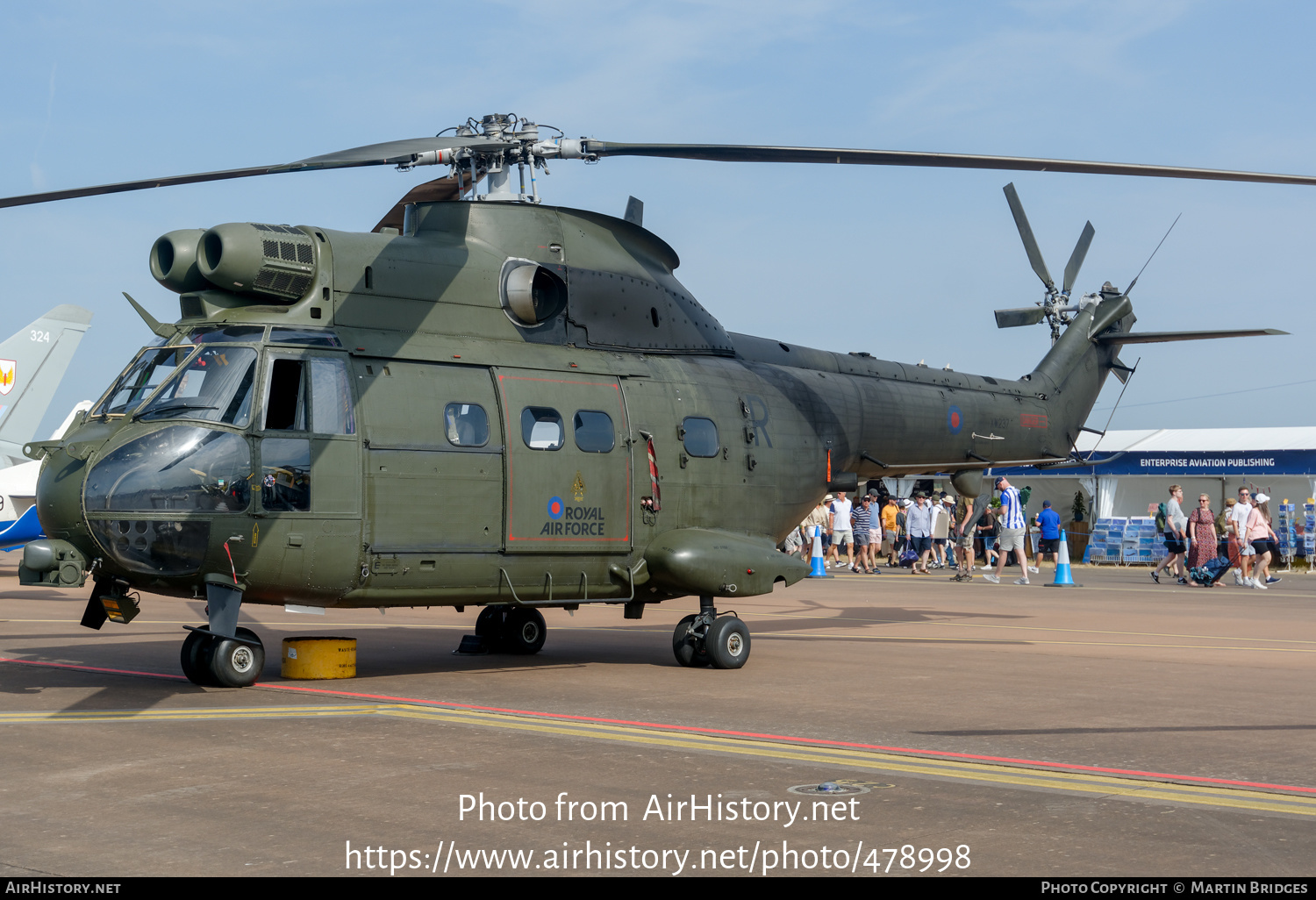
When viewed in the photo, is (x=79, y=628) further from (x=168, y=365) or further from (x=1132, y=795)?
(x=1132, y=795)

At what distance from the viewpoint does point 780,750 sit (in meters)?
8.33

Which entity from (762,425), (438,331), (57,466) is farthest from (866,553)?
(57,466)

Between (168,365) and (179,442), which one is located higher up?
(168,365)

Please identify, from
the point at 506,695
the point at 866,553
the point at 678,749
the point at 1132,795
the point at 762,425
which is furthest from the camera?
the point at 866,553

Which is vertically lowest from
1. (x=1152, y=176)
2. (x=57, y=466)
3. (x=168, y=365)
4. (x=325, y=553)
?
(x=325, y=553)

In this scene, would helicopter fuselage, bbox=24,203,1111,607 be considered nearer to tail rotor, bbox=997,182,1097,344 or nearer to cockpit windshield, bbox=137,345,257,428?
cockpit windshield, bbox=137,345,257,428

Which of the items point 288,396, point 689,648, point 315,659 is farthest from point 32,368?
point 689,648

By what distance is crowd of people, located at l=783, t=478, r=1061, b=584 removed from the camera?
27.7 meters

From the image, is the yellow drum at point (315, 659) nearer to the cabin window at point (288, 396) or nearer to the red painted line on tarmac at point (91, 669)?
the red painted line on tarmac at point (91, 669)

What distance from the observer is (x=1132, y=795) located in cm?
692

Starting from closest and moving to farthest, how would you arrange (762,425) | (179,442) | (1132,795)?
1. (1132,795)
2. (179,442)
3. (762,425)

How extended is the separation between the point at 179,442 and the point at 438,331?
2566mm

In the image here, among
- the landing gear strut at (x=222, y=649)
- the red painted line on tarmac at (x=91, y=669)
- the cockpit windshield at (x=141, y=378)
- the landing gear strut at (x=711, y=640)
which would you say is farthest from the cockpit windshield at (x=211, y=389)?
the landing gear strut at (x=711, y=640)

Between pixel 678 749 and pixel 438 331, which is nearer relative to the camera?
pixel 678 749
